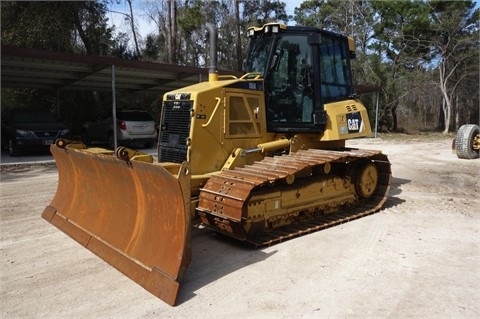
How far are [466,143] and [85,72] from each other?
41.2 feet

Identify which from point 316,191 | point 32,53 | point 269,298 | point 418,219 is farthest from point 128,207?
point 32,53

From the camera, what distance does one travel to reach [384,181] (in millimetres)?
7059

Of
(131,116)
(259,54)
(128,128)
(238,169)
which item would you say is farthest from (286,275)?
(131,116)

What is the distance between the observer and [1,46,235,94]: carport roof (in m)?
11.9

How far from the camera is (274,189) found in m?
5.27

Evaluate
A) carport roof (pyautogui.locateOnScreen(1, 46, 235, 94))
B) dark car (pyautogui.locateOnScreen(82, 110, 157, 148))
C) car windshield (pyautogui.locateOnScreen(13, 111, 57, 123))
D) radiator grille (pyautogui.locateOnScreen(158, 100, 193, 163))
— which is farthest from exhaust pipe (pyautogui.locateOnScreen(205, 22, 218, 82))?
car windshield (pyautogui.locateOnScreen(13, 111, 57, 123))

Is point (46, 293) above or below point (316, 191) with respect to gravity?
below

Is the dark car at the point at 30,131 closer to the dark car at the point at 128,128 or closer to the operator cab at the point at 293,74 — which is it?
the dark car at the point at 128,128

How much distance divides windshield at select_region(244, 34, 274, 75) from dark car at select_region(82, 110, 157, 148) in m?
9.22

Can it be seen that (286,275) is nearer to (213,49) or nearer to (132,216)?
(132,216)

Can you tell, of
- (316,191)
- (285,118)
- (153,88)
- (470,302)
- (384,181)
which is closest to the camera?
(470,302)

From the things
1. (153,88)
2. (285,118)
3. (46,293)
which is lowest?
(46,293)

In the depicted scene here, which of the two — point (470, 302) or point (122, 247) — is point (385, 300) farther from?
point (122, 247)

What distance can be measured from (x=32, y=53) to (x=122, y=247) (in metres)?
8.74
